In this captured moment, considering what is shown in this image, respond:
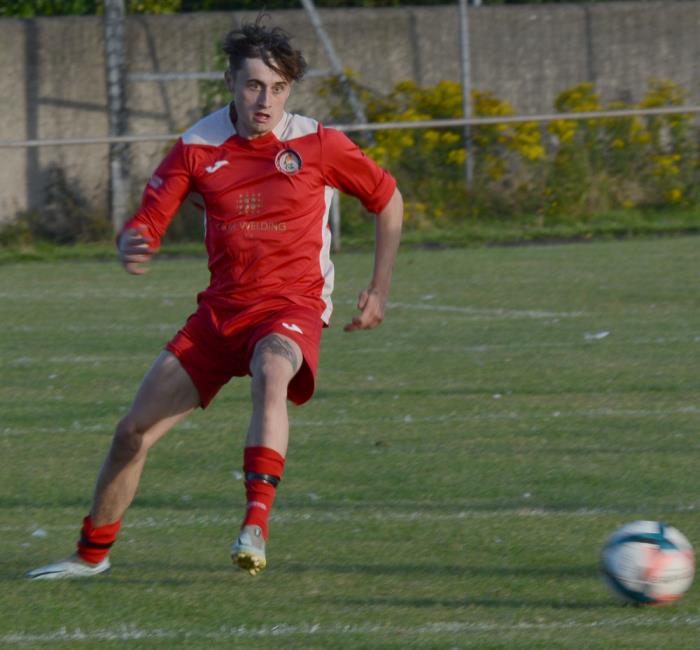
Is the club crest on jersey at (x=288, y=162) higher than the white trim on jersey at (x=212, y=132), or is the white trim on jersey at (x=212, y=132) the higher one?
the white trim on jersey at (x=212, y=132)

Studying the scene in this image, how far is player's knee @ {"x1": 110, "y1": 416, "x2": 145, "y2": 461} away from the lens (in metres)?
5.28

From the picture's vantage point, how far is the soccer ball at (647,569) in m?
4.80

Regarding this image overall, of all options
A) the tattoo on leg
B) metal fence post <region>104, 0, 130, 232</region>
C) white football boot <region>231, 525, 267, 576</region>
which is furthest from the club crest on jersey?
metal fence post <region>104, 0, 130, 232</region>

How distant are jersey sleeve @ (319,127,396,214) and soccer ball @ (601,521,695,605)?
1.57 meters

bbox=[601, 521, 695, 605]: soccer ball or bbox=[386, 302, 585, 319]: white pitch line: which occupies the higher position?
bbox=[386, 302, 585, 319]: white pitch line

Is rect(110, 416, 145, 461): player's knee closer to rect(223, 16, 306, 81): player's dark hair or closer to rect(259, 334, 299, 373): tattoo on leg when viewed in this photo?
rect(259, 334, 299, 373): tattoo on leg

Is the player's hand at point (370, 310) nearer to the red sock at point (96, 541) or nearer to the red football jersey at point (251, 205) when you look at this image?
the red football jersey at point (251, 205)

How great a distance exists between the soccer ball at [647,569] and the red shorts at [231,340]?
1207mm

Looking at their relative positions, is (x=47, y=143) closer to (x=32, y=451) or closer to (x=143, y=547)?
(x=32, y=451)


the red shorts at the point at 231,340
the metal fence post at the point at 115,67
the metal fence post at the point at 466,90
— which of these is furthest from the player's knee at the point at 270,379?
the metal fence post at the point at 466,90

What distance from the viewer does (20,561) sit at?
5.62m

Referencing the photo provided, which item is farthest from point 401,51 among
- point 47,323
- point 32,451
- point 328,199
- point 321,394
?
point 328,199

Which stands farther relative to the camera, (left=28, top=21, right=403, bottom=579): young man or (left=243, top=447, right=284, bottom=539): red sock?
(left=28, top=21, right=403, bottom=579): young man

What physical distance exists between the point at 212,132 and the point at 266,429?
1.15 m
